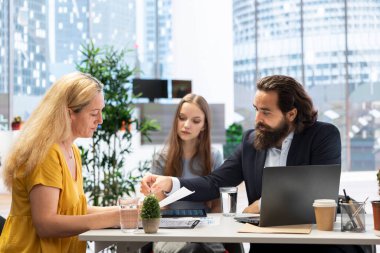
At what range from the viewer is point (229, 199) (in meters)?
2.60

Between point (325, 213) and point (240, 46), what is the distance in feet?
35.8

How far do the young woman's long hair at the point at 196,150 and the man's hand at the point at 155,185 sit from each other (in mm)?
624

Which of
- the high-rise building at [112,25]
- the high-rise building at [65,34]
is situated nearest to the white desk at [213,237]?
the high-rise building at [65,34]

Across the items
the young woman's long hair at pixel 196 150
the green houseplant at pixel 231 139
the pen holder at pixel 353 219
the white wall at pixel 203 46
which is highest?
the white wall at pixel 203 46

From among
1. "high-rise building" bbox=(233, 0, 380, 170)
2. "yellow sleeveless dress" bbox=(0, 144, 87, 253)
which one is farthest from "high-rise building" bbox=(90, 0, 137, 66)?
"yellow sleeveless dress" bbox=(0, 144, 87, 253)

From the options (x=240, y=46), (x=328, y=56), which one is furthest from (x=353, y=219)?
(x=240, y=46)

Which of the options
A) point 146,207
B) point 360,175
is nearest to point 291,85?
point 146,207

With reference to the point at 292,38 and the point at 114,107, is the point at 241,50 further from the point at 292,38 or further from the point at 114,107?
the point at 114,107

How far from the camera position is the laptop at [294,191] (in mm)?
2230

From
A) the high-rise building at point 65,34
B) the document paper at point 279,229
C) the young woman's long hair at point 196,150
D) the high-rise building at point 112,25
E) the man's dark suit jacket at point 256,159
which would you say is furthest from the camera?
the high-rise building at point 112,25

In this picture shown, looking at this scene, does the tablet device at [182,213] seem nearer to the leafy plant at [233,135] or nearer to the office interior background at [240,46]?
the office interior background at [240,46]

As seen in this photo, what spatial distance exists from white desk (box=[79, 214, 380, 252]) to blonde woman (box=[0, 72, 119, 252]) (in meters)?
0.10

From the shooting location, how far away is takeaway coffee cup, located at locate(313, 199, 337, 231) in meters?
2.21

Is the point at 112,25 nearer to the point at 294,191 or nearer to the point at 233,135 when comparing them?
the point at 233,135
